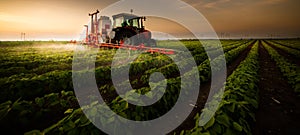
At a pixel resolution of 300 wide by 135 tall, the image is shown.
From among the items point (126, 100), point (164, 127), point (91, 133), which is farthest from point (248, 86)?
point (91, 133)

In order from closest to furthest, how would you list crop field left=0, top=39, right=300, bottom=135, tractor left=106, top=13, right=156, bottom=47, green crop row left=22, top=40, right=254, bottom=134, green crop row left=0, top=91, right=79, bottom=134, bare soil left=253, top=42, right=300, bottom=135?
green crop row left=22, top=40, right=254, bottom=134
crop field left=0, top=39, right=300, bottom=135
green crop row left=0, top=91, right=79, bottom=134
bare soil left=253, top=42, right=300, bottom=135
tractor left=106, top=13, right=156, bottom=47

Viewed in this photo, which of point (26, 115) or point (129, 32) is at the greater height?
point (129, 32)

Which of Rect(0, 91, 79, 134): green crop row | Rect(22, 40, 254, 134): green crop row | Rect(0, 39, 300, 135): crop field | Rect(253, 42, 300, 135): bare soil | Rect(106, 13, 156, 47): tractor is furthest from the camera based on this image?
Rect(106, 13, 156, 47): tractor

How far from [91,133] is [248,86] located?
404 centimetres

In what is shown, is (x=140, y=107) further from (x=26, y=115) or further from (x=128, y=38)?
(x=128, y=38)

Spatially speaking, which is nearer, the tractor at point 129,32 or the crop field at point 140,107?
the crop field at point 140,107

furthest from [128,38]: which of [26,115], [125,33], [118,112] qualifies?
[118,112]

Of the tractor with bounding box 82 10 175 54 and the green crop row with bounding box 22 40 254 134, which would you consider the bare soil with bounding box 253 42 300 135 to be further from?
the tractor with bounding box 82 10 175 54

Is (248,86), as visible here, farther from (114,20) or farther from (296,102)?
(114,20)

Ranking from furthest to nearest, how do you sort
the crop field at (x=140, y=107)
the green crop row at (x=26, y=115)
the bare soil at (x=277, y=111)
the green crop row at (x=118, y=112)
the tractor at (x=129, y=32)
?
the tractor at (x=129, y=32), the bare soil at (x=277, y=111), the green crop row at (x=26, y=115), the crop field at (x=140, y=107), the green crop row at (x=118, y=112)

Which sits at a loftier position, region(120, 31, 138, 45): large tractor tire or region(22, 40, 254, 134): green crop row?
region(120, 31, 138, 45): large tractor tire

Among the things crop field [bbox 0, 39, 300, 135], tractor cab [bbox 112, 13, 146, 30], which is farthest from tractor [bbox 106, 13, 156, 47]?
crop field [bbox 0, 39, 300, 135]

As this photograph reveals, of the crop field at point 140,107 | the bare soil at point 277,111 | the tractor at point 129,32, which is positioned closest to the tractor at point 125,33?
the tractor at point 129,32

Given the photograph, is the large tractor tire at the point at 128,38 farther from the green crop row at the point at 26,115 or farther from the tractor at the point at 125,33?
the green crop row at the point at 26,115
